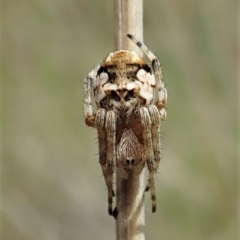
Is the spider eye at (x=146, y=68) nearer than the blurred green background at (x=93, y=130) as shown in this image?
Yes

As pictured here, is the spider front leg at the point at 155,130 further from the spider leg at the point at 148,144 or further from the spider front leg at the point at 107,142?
the spider front leg at the point at 107,142

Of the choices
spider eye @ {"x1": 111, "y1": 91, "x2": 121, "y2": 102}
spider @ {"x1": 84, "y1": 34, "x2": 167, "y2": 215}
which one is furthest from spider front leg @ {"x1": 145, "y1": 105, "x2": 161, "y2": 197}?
spider eye @ {"x1": 111, "y1": 91, "x2": 121, "y2": 102}

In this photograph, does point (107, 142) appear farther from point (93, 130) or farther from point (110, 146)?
point (93, 130)

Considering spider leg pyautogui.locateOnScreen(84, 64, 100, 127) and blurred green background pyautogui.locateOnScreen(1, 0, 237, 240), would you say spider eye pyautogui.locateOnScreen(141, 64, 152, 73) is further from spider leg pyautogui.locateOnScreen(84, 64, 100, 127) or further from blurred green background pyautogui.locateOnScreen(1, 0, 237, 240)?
blurred green background pyautogui.locateOnScreen(1, 0, 237, 240)

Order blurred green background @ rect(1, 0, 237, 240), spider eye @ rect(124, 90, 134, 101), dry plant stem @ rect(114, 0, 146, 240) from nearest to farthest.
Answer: dry plant stem @ rect(114, 0, 146, 240) → spider eye @ rect(124, 90, 134, 101) → blurred green background @ rect(1, 0, 237, 240)

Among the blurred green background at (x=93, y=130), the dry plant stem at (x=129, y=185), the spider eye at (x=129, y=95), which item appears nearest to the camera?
the dry plant stem at (x=129, y=185)

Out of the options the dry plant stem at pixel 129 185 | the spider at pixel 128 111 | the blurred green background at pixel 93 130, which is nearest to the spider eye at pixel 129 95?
the spider at pixel 128 111
